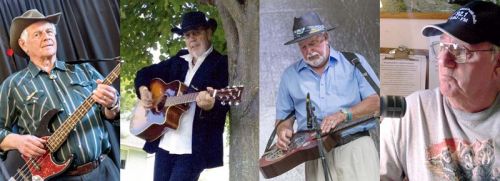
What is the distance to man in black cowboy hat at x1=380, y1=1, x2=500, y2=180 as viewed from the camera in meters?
3.97

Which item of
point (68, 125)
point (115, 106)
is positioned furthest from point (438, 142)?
point (68, 125)

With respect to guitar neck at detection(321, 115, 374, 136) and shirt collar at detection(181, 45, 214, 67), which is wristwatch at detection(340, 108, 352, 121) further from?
shirt collar at detection(181, 45, 214, 67)

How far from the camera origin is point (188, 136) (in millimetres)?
4613

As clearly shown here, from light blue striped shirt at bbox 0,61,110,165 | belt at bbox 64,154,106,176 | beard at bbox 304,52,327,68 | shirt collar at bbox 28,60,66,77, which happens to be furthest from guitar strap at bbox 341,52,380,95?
shirt collar at bbox 28,60,66,77

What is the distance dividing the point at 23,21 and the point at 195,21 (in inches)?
51.7

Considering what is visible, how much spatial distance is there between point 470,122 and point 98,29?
2529 mm

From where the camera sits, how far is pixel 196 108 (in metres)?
4.58

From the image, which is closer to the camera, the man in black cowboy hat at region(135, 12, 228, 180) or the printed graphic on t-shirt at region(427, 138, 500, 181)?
the printed graphic on t-shirt at region(427, 138, 500, 181)

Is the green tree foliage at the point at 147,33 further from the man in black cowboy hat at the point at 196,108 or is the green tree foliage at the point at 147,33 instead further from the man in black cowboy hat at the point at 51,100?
the man in black cowboy hat at the point at 51,100

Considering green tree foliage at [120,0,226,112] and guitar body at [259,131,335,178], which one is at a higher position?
green tree foliage at [120,0,226,112]

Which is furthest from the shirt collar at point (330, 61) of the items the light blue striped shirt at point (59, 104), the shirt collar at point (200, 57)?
the light blue striped shirt at point (59, 104)

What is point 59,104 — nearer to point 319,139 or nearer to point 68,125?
point 68,125

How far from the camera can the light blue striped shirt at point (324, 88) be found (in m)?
4.21

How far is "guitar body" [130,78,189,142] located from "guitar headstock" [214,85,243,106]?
0.22 m
